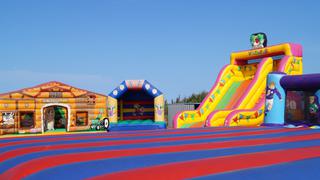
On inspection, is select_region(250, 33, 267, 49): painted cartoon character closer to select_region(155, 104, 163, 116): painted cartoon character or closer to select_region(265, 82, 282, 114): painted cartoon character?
select_region(265, 82, 282, 114): painted cartoon character

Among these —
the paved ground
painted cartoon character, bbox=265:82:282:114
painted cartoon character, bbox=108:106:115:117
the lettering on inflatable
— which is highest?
the lettering on inflatable

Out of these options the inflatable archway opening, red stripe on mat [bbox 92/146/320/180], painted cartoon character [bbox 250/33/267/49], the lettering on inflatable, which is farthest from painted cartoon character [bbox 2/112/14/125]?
red stripe on mat [bbox 92/146/320/180]

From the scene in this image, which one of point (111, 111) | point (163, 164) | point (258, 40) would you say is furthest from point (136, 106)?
point (163, 164)

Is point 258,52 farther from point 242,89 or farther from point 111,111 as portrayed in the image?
point 111,111

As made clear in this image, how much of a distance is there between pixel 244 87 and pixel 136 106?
3.59m

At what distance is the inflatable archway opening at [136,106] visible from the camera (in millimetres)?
10438

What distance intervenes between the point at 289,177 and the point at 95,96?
1339 centimetres

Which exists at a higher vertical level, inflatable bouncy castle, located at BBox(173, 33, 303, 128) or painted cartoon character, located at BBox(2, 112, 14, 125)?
inflatable bouncy castle, located at BBox(173, 33, 303, 128)

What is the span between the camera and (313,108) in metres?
6.93

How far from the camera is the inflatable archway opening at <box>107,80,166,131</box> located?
10.4 m

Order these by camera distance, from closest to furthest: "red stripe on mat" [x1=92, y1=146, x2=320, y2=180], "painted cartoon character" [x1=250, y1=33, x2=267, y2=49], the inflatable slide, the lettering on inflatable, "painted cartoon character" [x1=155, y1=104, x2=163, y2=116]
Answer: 1. "red stripe on mat" [x1=92, y1=146, x2=320, y2=180]
2. the inflatable slide
3. the lettering on inflatable
4. "painted cartoon character" [x1=250, y1=33, x2=267, y2=49]
5. "painted cartoon character" [x1=155, y1=104, x2=163, y2=116]

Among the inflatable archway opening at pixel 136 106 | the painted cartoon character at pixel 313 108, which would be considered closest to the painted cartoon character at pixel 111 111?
the inflatable archway opening at pixel 136 106

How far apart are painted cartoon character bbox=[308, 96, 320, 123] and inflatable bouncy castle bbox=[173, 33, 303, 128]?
734 millimetres

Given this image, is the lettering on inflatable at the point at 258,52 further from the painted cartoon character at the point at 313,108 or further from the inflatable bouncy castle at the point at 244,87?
the painted cartoon character at the point at 313,108
